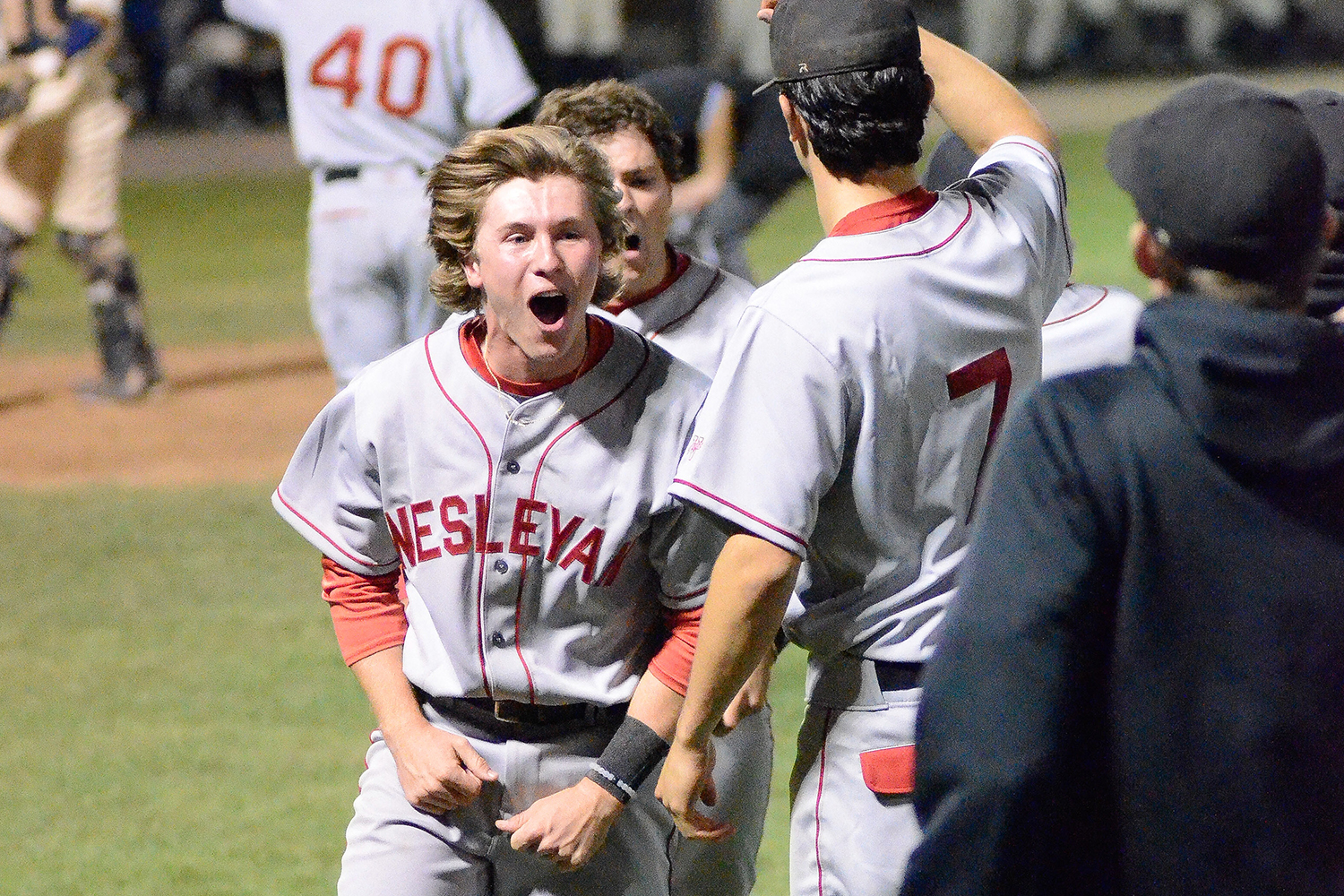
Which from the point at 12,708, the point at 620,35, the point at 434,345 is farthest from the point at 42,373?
the point at 620,35

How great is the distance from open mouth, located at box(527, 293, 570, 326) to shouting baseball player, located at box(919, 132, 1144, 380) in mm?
973

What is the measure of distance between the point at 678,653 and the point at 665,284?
897 millimetres

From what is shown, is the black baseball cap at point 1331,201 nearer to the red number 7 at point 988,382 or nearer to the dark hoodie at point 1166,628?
the red number 7 at point 988,382

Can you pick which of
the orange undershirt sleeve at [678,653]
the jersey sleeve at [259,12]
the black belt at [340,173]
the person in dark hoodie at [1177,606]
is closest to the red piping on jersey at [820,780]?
the orange undershirt sleeve at [678,653]

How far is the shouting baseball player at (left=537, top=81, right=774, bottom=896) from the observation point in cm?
306

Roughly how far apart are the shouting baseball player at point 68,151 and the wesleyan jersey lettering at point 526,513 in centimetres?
688

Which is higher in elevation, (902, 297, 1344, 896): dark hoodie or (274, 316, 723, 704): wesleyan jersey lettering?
(902, 297, 1344, 896): dark hoodie

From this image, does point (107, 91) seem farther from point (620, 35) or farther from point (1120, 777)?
point (620, 35)

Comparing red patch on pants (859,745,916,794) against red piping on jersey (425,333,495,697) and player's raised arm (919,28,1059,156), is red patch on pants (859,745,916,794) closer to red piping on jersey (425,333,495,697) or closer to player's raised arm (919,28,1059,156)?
red piping on jersey (425,333,495,697)

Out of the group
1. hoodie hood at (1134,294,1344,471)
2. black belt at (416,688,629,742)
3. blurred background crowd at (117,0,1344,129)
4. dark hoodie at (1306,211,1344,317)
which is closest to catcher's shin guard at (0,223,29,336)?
black belt at (416,688,629,742)

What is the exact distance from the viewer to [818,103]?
2.34 metres

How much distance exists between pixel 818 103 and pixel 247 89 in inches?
877

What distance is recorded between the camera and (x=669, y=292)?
3.24 m

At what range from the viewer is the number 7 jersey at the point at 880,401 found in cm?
226
